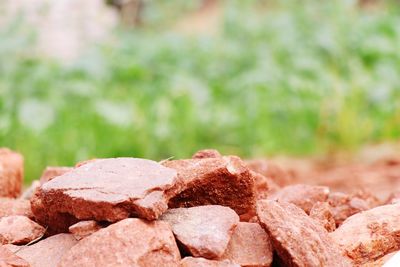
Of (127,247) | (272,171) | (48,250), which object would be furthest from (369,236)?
(272,171)

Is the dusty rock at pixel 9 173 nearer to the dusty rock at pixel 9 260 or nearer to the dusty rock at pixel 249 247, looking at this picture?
the dusty rock at pixel 9 260

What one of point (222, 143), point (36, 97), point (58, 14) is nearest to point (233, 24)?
point (58, 14)

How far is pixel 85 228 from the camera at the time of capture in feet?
5.76

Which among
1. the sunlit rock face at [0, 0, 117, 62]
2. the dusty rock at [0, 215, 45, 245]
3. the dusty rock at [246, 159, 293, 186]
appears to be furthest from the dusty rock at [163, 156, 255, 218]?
the sunlit rock face at [0, 0, 117, 62]

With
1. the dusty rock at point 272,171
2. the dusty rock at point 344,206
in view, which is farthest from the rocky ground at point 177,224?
the dusty rock at point 272,171

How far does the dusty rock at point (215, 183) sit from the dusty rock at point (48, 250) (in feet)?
0.83

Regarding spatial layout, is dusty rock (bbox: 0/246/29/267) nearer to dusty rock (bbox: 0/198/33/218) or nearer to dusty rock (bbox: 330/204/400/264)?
dusty rock (bbox: 0/198/33/218)

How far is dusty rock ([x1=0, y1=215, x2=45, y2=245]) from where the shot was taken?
1954 millimetres

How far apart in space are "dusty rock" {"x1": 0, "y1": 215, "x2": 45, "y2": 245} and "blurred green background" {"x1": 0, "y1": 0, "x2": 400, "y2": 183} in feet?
8.31

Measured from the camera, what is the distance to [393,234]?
6.49ft

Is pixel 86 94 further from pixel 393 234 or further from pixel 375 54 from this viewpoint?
pixel 393 234

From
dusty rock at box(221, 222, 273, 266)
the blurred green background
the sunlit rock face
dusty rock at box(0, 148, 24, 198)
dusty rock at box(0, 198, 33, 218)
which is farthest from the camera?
the sunlit rock face

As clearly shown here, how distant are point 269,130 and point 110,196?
3.90 metres

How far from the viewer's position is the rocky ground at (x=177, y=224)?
5.63 ft
